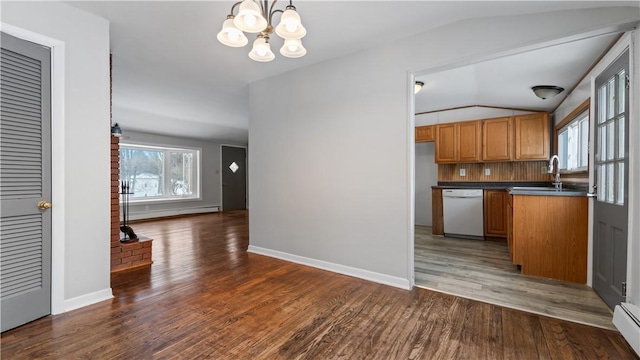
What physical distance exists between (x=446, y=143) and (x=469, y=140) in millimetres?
383

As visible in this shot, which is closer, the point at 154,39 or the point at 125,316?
the point at 125,316

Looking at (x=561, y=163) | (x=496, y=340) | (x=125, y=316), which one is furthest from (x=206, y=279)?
(x=561, y=163)

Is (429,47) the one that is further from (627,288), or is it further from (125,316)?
(125,316)

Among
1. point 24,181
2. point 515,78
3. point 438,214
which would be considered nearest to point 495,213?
point 438,214

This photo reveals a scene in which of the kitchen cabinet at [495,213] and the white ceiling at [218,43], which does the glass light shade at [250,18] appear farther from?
the kitchen cabinet at [495,213]

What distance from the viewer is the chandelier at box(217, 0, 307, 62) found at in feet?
5.44

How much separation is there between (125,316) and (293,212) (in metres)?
1.94

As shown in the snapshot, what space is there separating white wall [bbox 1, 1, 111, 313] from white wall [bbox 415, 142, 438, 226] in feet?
17.6

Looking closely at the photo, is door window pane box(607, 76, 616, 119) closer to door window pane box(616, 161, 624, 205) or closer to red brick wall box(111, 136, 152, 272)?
door window pane box(616, 161, 624, 205)

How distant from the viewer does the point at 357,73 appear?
307 cm

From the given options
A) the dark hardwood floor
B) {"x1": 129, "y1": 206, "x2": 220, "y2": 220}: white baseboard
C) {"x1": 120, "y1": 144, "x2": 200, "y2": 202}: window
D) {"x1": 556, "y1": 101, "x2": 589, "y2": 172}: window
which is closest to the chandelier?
the dark hardwood floor

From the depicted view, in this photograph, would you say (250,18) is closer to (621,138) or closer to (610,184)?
(621,138)

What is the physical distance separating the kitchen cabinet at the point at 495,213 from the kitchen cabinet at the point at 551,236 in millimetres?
1806

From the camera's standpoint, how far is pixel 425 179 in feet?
19.7
